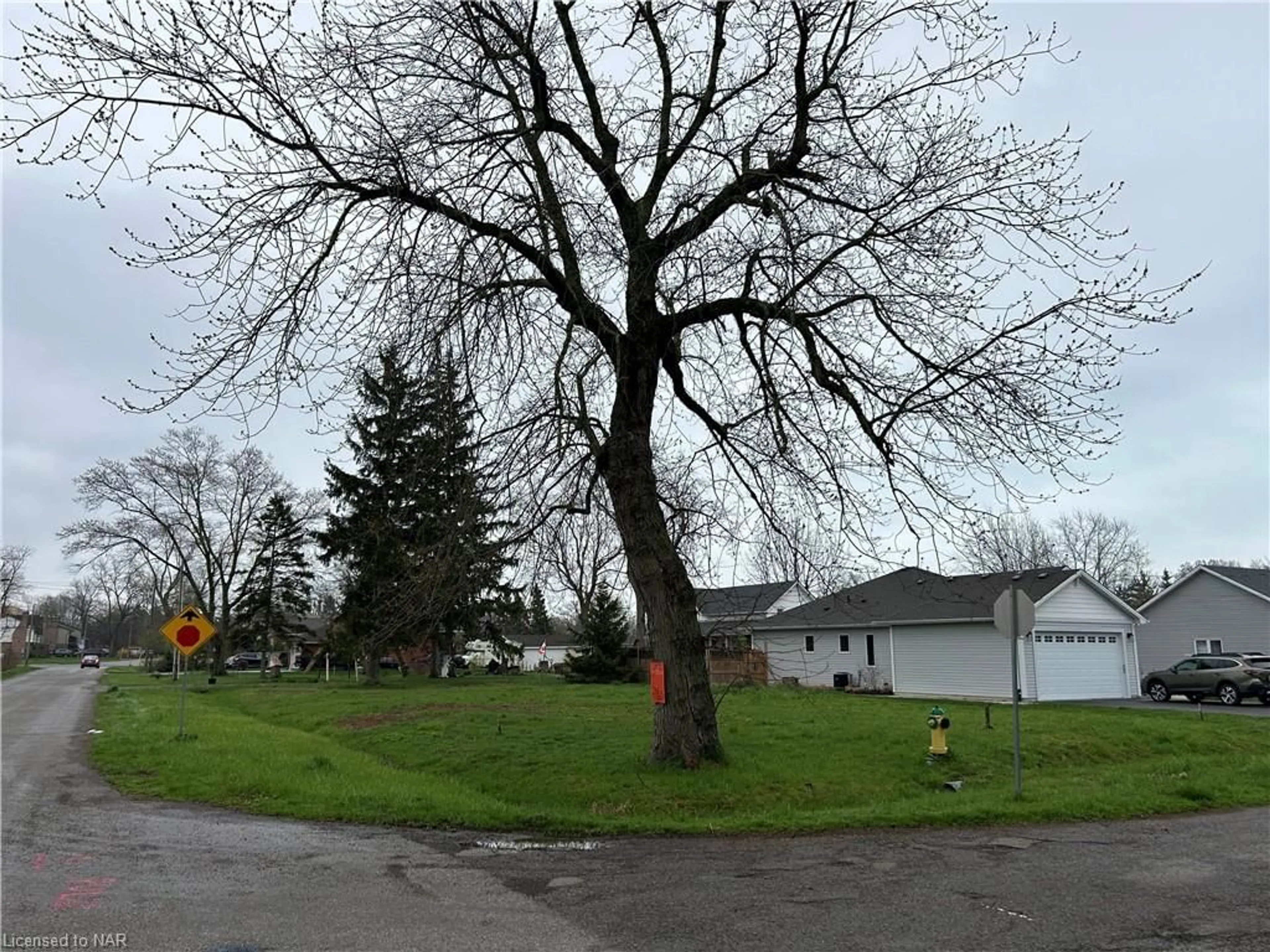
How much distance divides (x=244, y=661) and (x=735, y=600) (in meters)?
73.2

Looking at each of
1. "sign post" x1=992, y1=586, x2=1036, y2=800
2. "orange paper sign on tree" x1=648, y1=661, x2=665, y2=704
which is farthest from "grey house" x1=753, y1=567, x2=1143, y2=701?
"sign post" x1=992, y1=586, x2=1036, y2=800

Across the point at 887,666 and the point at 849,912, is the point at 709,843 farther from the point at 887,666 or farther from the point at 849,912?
the point at 887,666

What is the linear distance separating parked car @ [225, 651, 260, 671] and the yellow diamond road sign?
5771 cm

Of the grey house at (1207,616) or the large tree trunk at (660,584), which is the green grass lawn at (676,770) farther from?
the grey house at (1207,616)

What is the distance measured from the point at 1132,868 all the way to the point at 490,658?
193 feet

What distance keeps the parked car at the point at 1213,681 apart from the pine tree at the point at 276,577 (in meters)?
41.5

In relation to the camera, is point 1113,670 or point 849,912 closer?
point 849,912

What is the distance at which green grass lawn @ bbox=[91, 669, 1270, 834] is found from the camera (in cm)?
1038

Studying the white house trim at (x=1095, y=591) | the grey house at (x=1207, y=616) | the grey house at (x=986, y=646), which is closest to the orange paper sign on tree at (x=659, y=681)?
the grey house at (x=986, y=646)

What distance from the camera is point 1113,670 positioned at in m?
33.2

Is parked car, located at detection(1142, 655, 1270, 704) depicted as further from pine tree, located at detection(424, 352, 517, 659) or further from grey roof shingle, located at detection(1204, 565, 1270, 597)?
pine tree, located at detection(424, 352, 517, 659)

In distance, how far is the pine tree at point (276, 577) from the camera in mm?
52312

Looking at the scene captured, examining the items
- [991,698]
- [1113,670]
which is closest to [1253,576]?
[1113,670]

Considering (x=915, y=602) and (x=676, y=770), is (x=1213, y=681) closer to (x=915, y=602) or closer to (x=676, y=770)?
(x=915, y=602)
